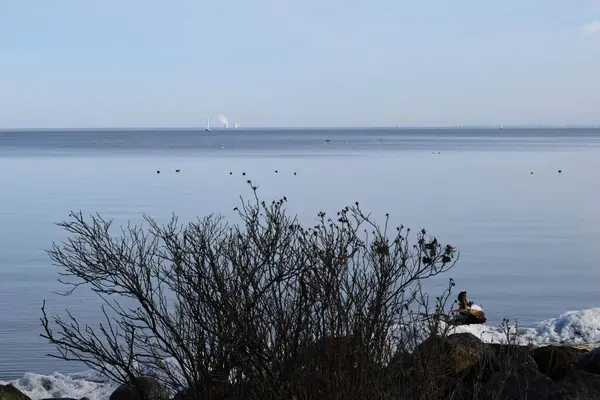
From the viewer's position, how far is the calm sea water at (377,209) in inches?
728

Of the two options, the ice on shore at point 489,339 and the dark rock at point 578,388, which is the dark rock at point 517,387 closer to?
the dark rock at point 578,388

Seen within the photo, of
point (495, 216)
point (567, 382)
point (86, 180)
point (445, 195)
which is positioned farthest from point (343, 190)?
point (567, 382)

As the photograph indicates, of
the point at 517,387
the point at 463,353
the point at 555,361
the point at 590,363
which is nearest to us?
the point at 517,387

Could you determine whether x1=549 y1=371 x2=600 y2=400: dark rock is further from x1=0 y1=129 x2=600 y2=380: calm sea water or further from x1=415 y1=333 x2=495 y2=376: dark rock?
x1=0 y1=129 x2=600 y2=380: calm sea water

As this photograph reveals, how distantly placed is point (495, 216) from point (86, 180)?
995 inches

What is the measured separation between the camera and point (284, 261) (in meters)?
8.27

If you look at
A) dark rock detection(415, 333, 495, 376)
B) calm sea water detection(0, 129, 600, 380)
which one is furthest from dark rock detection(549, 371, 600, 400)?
calm sea water detection(0, 129, 600, 380)

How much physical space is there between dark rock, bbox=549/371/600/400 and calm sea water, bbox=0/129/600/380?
24.0ft

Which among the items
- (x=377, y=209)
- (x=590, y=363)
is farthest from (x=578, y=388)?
(x=377, y=209)

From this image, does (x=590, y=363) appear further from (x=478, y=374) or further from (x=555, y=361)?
(x=478, y=374)

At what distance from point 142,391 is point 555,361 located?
4952mm

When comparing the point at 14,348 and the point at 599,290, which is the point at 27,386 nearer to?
the point at 14,348

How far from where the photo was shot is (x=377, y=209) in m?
33.2

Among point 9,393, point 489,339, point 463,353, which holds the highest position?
point 463,353
